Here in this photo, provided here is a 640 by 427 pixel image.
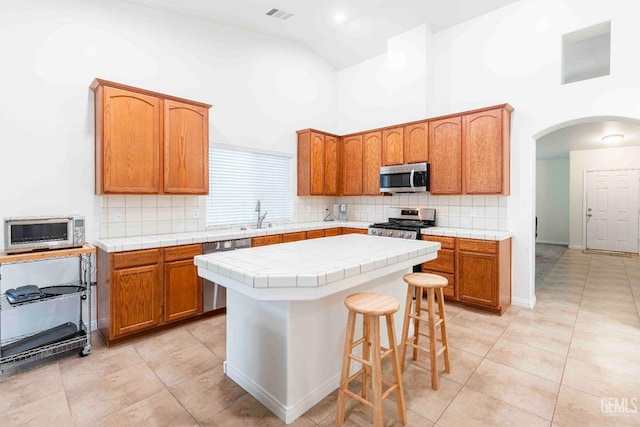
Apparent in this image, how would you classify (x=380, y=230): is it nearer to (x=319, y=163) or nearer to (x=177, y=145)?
(x=319, y=163)

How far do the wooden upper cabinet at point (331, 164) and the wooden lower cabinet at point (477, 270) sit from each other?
1.96 meters

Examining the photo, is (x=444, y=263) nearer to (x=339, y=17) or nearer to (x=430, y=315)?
(x=430, y=315)

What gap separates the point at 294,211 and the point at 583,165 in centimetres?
757

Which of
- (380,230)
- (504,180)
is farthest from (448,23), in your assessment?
(380,230)

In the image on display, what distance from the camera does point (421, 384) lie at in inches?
89.4

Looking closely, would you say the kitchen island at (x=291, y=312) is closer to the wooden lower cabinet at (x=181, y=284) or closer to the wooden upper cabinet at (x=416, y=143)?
the wooden lower cabinet at (x=181, y=284)

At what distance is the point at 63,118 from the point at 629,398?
5079 millimetres

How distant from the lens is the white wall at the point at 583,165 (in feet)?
24.1

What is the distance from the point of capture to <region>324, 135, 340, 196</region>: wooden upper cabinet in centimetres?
527

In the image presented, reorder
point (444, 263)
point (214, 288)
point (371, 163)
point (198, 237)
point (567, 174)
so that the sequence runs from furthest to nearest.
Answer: point (567, 174), point (371, 163), point (444, 263), point (214, 288), point (198, 237)

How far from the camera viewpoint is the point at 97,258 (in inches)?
125

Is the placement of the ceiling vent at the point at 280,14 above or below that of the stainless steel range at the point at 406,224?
above

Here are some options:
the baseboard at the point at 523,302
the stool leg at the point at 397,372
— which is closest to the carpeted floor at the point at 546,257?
the baseboard at the point at 523,302

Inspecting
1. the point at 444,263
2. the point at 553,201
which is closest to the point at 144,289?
the point at 444,263
